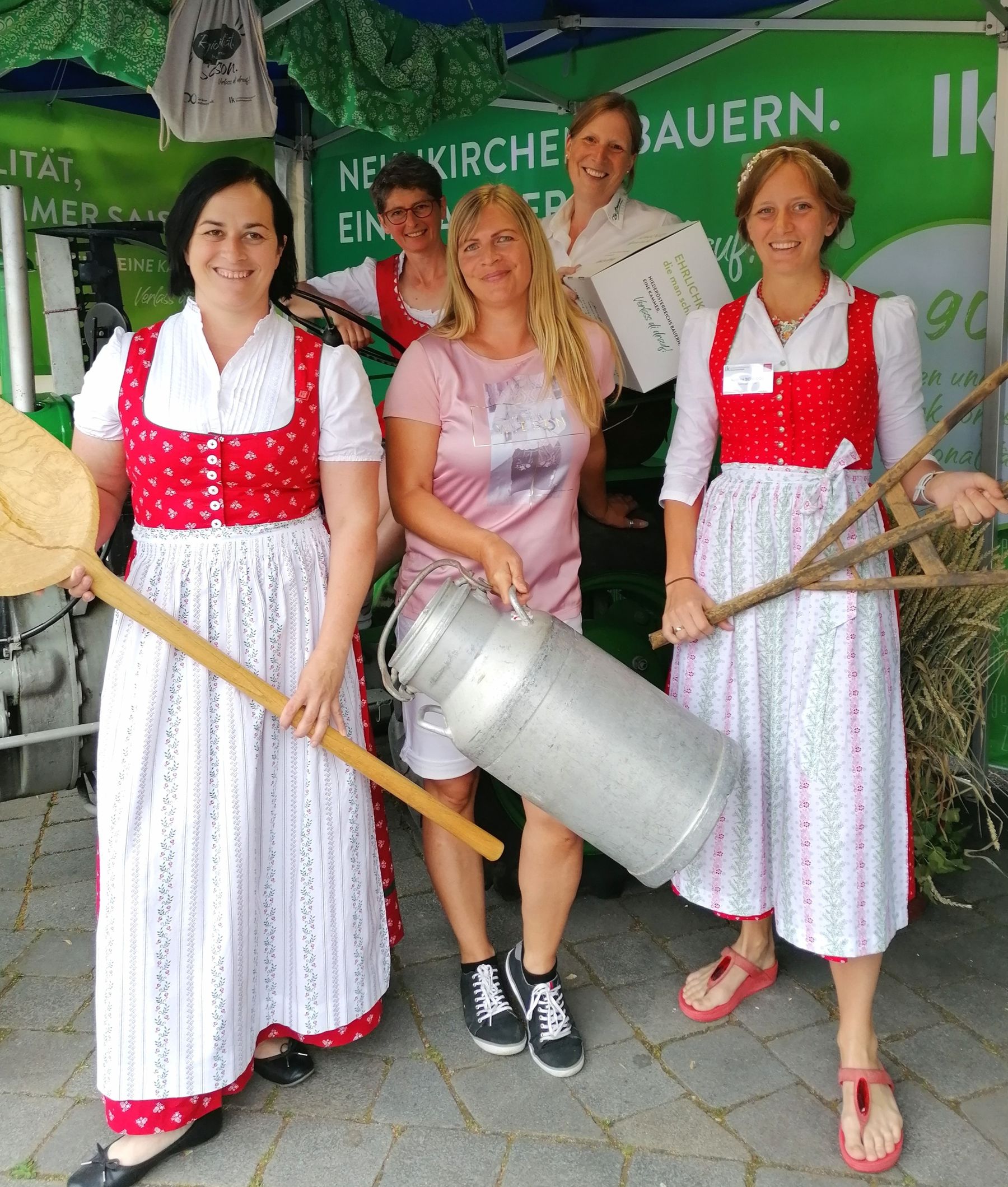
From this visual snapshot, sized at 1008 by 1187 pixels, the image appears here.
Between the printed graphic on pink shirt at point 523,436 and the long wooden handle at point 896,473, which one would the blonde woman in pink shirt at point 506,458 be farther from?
the long wooden handle at point 896,473

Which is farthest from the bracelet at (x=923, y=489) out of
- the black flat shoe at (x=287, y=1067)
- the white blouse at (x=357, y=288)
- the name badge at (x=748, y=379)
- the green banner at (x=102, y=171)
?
the green banner at (x=102, y=171)

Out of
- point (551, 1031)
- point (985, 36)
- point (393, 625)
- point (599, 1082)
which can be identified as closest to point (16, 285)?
point (393, 625)

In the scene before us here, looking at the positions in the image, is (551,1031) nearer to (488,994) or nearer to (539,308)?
(488,994)

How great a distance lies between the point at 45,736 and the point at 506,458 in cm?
134

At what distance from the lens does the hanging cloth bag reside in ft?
11.1

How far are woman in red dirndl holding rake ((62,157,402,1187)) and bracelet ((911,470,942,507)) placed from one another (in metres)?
1.08

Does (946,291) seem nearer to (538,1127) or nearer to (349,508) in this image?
(349,508)

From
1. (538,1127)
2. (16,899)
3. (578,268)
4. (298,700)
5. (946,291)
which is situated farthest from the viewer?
(946,291)

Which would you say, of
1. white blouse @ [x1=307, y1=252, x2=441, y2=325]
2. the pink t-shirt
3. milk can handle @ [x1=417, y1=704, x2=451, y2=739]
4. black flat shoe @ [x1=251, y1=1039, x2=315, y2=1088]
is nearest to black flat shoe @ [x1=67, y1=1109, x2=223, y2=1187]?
black flat shoe @ [x1=251, y1=1039, x2=315, y2=1088]

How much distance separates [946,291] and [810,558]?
215 cm

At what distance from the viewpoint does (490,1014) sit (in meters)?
2.49

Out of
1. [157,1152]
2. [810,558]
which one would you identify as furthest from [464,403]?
[157,1152]

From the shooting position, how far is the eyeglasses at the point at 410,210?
11.9 ft

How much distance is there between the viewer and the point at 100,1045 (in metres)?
2.05
